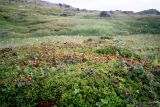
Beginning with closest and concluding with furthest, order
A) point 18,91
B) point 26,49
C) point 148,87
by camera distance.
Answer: point 18,91, point 148,87, point 26,49

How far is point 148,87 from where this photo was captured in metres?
16.8

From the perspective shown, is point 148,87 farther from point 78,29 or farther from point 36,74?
point 78,29

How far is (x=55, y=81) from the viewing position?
15.9 metres

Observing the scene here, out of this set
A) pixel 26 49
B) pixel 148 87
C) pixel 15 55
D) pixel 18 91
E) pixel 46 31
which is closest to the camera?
pixel 18 91

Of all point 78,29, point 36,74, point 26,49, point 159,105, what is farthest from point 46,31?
point 159,105

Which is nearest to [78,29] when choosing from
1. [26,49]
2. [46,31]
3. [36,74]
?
[46,31]

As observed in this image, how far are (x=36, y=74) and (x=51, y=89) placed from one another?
2.09 meters

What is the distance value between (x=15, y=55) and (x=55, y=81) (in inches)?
306

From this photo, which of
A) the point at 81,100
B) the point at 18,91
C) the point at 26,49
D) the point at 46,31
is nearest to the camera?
the point at 81,100

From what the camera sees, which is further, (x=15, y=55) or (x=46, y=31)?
(x=46, y=31)

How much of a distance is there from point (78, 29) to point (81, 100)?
151 ft

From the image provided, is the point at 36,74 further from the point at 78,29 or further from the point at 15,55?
the point at 78,29

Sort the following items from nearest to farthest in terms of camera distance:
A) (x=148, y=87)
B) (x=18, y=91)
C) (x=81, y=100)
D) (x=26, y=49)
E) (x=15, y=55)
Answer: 1. (x=81, y=100)
2. (x=18, y=91)
3. (x=148, y=87)
4. (x=15, y=55)
5. (x=26, y=49)

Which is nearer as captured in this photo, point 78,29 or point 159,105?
point 159,105
